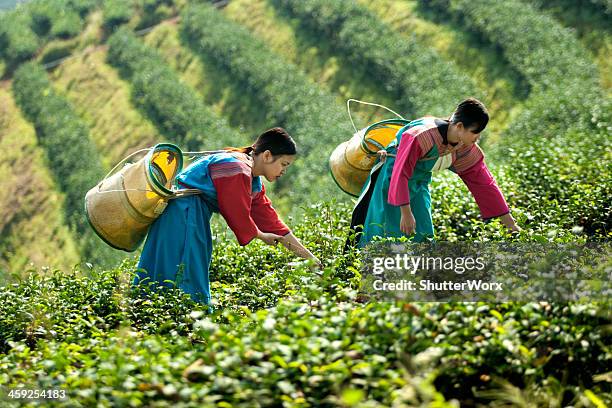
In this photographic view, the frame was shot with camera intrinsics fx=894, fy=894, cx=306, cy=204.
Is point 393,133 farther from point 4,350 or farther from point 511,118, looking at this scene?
point 511,118

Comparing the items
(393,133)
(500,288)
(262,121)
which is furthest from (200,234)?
(262,121)

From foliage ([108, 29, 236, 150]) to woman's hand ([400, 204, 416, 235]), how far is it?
22.6 ft

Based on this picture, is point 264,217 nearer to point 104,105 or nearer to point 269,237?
point 269,237

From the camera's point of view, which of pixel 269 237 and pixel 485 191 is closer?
pixel 269 237

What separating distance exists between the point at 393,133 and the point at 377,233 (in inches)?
30.8

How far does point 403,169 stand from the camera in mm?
4355

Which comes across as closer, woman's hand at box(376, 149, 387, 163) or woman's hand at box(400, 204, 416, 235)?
woman's hand at box(400, 204, 416, 235)

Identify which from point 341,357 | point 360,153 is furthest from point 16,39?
point 341,357

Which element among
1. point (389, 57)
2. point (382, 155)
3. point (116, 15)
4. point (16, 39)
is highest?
point (116, 15)

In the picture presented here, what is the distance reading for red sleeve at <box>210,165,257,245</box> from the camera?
4.31 metres

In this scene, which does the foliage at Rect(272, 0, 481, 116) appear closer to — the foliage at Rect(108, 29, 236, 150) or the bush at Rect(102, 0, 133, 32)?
the foliage at Rect(108, 29, 236, 150)

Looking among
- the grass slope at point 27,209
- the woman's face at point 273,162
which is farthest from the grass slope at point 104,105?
the woman's face at point 273,162

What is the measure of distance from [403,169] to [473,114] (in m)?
0.43

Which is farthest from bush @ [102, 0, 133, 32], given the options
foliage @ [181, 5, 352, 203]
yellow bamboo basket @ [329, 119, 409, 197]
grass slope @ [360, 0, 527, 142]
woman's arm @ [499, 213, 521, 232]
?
woman's arm @ [499, 213, 521, 232]
